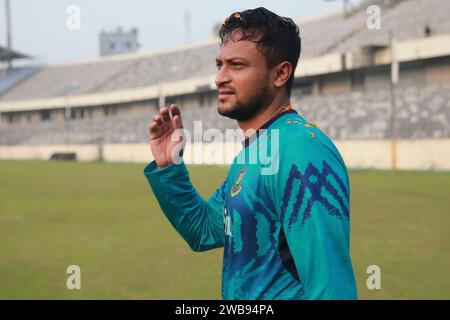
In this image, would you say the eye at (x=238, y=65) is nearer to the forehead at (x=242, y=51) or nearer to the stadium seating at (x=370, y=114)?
the forehead at (x=242, y=51)

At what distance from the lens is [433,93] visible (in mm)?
24969

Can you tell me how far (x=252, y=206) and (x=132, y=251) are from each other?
21.0ft

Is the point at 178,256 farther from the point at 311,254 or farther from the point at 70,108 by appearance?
the point at 70,108

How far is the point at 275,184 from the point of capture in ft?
6.20

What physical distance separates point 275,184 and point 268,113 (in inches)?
15.1

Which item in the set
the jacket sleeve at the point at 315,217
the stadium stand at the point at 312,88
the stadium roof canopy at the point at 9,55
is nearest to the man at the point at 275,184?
the jacket sleeve at the point at 315,217

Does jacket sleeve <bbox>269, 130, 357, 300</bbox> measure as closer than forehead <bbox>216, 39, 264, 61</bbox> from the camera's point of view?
Yes

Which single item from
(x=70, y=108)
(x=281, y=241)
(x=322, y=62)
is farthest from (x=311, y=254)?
(x=70, y=108)

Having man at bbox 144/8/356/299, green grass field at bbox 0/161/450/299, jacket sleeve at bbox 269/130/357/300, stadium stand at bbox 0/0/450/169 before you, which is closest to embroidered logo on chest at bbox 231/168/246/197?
man at bbox 144/8/356/299

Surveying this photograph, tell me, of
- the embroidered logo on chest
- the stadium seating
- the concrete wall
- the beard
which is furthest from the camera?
the stadium seating

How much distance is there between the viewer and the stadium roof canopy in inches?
2307

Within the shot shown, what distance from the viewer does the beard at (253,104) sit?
2145 mm

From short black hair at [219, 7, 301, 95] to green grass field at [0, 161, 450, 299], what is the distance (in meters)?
4.03

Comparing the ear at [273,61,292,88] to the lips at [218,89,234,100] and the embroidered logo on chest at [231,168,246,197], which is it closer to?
the lips at [218,89,234,100]
